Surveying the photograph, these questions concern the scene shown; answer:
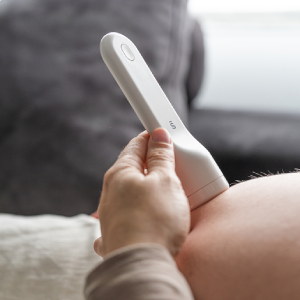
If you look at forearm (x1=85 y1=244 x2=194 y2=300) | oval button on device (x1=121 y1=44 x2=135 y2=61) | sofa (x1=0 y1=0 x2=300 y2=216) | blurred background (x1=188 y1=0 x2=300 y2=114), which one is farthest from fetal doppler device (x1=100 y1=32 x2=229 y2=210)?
blurred background (x1=188 y1=0 x2=300 y2=114)

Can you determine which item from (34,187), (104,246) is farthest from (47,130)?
(104,246)

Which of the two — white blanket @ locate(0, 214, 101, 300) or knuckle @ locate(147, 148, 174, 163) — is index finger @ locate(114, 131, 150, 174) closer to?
knuckle @ locate(147, 148, 174, 163)

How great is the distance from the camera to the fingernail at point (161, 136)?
358 millimetres

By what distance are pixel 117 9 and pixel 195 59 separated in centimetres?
28

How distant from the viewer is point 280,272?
28 cm

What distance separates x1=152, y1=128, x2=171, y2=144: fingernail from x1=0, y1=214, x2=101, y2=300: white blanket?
0.65 feet

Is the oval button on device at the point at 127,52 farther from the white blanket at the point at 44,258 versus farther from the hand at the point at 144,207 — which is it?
the white blanket at the point at 44,258

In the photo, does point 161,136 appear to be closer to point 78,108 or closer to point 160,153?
point 160,153

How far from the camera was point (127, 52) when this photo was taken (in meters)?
0.37

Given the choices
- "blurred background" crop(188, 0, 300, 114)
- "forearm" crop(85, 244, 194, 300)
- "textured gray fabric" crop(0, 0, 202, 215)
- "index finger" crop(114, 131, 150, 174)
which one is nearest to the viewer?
"forearm" crop(85, 244, 194, 300)

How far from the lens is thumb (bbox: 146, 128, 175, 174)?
33cm

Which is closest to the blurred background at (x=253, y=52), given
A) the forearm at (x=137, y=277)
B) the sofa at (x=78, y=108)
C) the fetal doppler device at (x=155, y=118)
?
the sofa at (x=78, y=108)

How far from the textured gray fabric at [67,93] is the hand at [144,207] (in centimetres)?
32

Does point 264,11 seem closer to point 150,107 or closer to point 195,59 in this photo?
point 195,59
